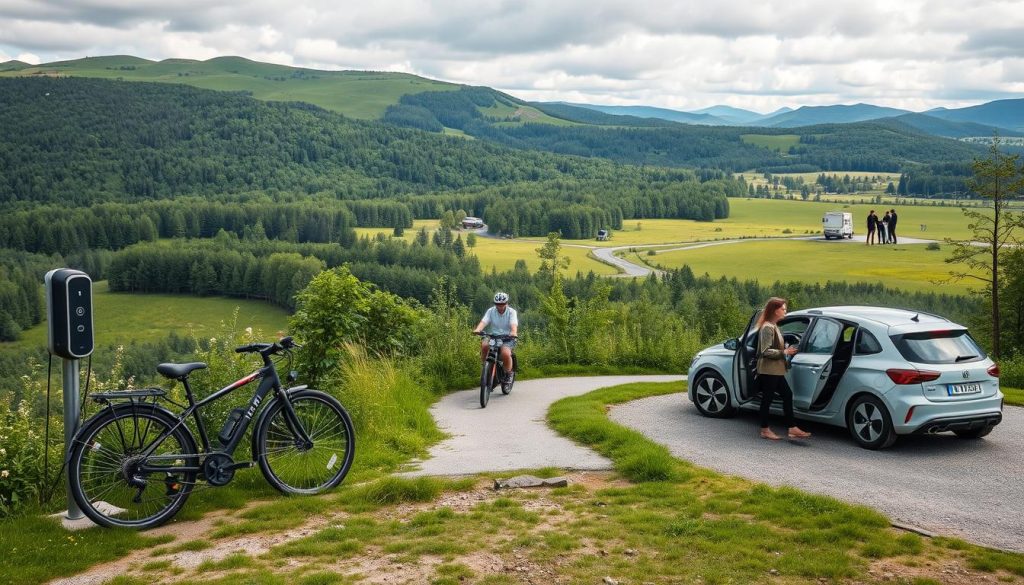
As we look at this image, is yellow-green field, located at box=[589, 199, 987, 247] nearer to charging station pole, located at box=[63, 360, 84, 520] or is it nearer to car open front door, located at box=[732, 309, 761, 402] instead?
car open front door, located at box=[732, 309, 761, 402]

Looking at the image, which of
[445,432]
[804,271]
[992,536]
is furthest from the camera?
[804,271]

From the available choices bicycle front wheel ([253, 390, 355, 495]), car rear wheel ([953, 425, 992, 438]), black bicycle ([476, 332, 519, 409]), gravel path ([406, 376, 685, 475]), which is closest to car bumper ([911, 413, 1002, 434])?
car rear wheel ([953, 425, 992, 438])

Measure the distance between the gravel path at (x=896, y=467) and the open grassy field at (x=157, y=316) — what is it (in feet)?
247

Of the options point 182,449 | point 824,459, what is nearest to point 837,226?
point 824,459

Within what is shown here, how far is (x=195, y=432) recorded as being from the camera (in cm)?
1052

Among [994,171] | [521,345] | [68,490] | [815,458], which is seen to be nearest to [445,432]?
[815,458]

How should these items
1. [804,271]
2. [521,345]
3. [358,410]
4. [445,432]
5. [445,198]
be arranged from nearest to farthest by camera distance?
1. [358,410]
2. [445,432]
3. [521,345]
4. [804,271]
5. [445,198]

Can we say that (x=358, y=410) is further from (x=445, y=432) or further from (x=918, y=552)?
(x=918, y=552)

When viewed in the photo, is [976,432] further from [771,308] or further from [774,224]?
[774,224]

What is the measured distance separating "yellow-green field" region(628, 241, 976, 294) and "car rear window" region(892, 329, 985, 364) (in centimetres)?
5645

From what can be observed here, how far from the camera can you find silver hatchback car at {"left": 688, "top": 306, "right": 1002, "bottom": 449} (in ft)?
34.5

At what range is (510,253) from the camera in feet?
393

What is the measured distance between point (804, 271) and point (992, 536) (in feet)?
272

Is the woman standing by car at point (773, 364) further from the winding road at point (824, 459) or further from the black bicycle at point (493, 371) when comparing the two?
the black bicycle at point (493, 371)
